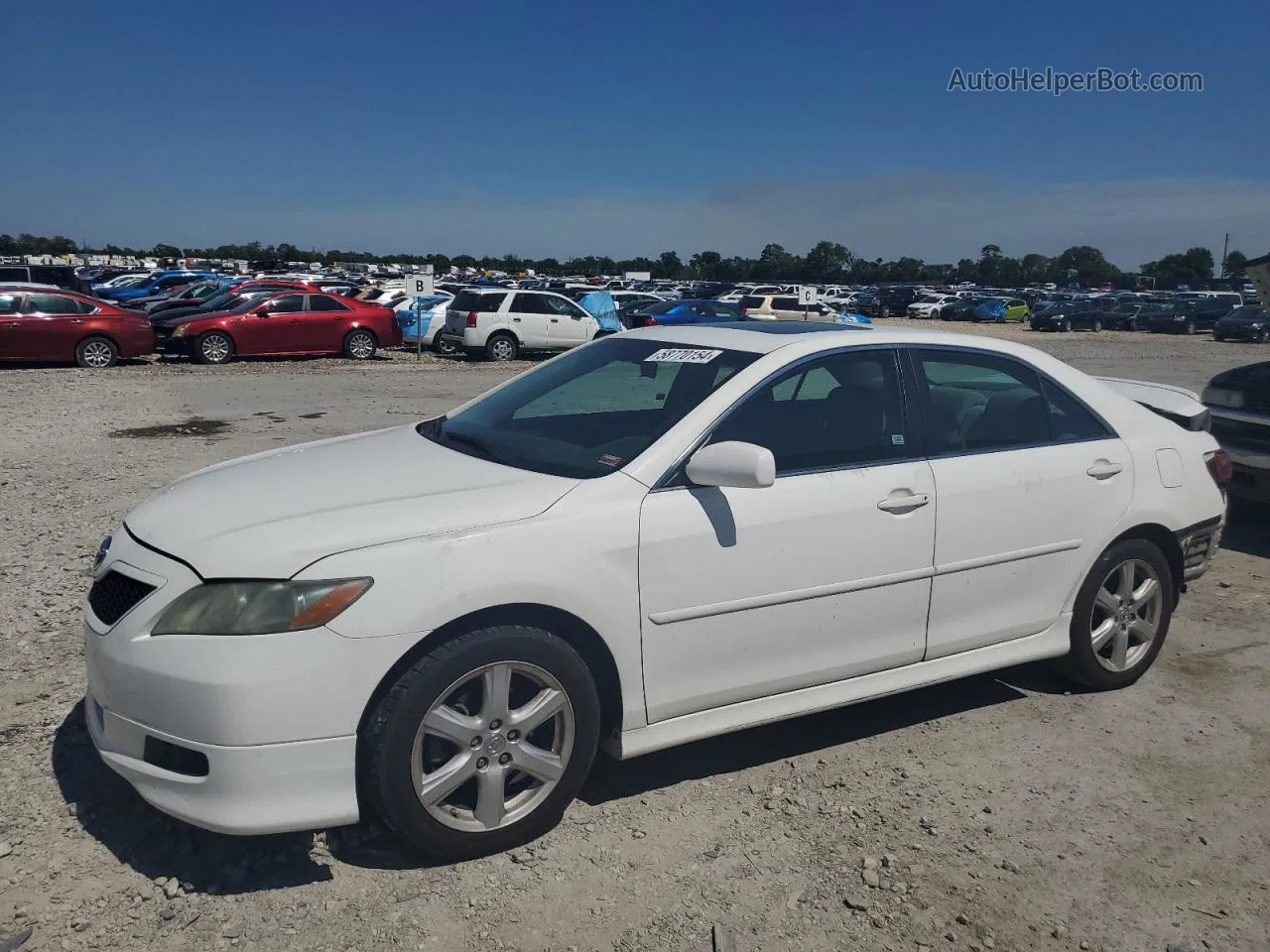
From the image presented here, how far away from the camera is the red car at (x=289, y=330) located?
68.8 ft

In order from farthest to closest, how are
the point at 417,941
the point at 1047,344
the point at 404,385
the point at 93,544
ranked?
the point at 1047,344 → the point at 404,385 → the point at 93,544 → the point at 417,941

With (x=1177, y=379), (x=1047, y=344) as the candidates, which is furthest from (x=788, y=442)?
(x=1047, y=344)

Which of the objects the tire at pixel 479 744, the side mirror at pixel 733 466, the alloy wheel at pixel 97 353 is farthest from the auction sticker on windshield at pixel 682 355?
the alloy wheel at pixel 97 353

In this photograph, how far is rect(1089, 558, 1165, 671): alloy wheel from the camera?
15.1ft

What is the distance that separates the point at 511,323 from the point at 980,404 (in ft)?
65.2

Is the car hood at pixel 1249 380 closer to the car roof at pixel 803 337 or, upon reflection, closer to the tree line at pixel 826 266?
the car roof at pixel 803 337

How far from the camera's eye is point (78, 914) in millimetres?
2949

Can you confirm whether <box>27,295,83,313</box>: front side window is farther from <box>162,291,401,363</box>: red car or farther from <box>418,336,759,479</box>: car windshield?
<box>418,336,759,479</box>: car windshield

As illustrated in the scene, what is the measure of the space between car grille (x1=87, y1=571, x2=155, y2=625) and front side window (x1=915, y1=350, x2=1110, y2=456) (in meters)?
2.84

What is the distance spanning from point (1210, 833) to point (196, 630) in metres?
3.36

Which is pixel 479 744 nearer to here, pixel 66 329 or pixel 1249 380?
pixel 1249 380

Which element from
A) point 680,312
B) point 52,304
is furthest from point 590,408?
point 680,312

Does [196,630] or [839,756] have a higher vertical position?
[196,630]

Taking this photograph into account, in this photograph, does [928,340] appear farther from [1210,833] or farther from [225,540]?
[225,540]
